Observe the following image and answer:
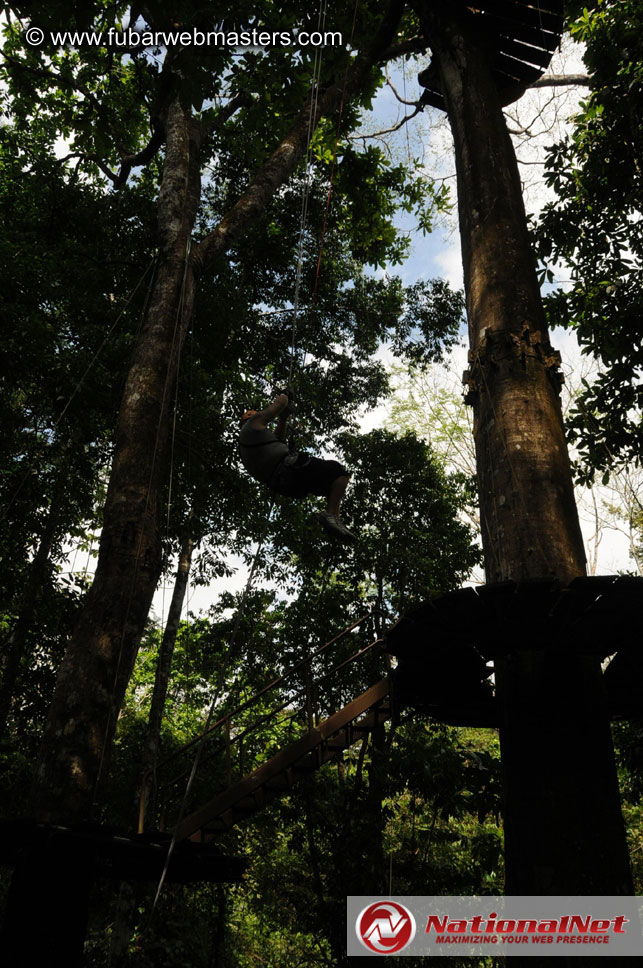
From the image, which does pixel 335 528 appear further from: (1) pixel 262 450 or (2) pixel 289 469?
(1) pixel 262 450

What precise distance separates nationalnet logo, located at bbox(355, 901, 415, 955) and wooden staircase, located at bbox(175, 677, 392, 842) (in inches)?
66.9

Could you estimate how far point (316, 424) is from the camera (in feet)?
45.1

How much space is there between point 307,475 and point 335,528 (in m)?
0.48

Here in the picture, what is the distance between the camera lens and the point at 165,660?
A: 1018cm

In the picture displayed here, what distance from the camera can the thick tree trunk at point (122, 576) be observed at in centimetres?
363

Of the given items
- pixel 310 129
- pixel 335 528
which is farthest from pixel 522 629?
pixel 310 129

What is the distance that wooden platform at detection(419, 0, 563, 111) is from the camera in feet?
16.7

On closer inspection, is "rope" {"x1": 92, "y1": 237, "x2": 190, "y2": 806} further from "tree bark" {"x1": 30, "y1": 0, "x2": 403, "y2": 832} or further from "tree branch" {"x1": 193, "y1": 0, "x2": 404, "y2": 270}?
"tree branch" {"x1": 193, "y1": 0, "x2": 404, "y2": 270}

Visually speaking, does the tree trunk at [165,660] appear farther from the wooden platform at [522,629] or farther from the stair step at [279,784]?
the wooden platform at [522,629]

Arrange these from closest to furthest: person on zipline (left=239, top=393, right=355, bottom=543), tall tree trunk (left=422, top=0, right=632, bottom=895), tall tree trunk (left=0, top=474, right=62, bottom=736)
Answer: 1. tall tree trunk (left=422, top=0, right=632, bottom=895)
2. person on zipline (left=239, top=393, right=355, bottom=543)
3. tall tree trunk (left=0, top=474, right=62, bottom=736)

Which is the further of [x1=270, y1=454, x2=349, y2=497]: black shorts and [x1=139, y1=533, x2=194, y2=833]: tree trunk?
[x1=139, y1=533, x2=194, y2=833]: tree trunk

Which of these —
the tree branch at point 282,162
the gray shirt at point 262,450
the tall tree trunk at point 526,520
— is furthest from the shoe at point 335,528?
the tree branch at point 282,162

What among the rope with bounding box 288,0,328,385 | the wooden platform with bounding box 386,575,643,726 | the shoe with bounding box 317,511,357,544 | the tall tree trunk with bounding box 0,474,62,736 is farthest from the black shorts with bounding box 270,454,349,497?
the tall tree trunk with bounding box 0,474,62,736

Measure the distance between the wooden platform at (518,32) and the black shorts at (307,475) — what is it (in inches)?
141
